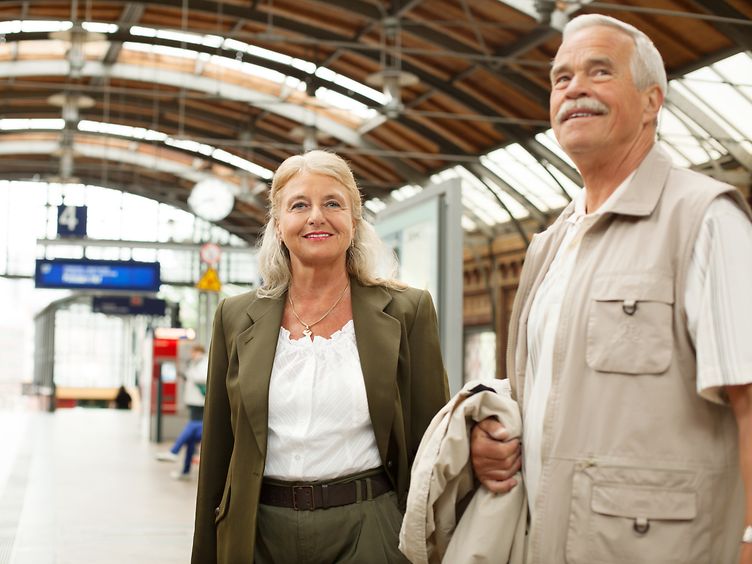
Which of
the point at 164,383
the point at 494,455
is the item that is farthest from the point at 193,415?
the point at 494,455

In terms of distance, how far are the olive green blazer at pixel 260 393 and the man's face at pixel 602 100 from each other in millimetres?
907

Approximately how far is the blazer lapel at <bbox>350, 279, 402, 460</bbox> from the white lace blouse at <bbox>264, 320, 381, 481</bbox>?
0.10ft

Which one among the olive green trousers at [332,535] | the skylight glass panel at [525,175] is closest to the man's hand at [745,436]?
the olive green trousers at [332,535]

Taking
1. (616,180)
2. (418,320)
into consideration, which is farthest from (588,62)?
(418,320)

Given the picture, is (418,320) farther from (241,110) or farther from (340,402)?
(241,110)

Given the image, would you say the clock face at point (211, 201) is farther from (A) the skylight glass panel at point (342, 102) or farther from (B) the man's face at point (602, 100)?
(B) the man's face at point (602, 100)

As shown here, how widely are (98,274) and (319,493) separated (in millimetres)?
16724

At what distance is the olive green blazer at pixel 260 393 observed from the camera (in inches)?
109

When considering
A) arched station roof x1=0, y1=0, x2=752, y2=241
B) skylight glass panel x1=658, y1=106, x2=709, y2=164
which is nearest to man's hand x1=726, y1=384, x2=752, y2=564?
arched station roof x1=0, y1=0, x2=752, y2=241

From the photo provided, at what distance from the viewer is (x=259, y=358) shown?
2840 mm

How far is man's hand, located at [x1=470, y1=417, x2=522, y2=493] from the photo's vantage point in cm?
220

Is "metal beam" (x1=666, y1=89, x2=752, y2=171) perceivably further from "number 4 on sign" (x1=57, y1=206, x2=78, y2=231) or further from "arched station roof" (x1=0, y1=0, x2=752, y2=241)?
"number 4 on sign" (x1=57, y1=206, x2=78, y2=231)

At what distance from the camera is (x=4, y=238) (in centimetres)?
3988

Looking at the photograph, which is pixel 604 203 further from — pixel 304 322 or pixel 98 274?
pixel 98 274
